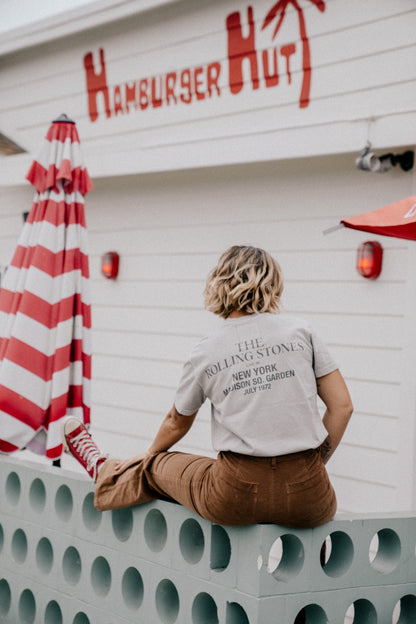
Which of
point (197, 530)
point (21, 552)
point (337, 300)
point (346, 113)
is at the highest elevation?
point (346, 113)

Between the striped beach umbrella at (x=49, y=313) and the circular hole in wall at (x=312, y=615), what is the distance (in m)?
1.66

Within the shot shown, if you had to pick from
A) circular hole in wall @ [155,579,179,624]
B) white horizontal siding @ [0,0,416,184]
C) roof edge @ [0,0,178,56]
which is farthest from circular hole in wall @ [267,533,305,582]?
roof edge @ [0,0,178,56]

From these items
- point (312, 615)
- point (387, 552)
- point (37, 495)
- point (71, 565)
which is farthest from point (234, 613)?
point (37, 495)

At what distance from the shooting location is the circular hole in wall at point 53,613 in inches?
131

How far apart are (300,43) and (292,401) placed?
305 centimetres

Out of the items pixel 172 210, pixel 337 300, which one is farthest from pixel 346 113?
pixel 172 210

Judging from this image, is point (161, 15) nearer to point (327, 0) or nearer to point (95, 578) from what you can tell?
point (327, 0)

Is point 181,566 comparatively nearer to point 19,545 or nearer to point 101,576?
point 101,576

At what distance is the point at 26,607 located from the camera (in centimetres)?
347

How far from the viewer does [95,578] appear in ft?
10.3

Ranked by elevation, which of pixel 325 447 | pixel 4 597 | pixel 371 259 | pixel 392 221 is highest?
pixel 392 221

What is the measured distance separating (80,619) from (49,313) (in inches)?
61.6

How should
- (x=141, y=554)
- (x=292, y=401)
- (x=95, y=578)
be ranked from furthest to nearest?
(x=95, y=578), (x=141, y=554), (x=292, y=401)

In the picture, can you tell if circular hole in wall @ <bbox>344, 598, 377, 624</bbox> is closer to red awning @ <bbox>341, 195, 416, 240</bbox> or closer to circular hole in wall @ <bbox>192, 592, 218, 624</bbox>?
circular hole in wall @ <bbox>192, 592, 218, 624</bbox>
